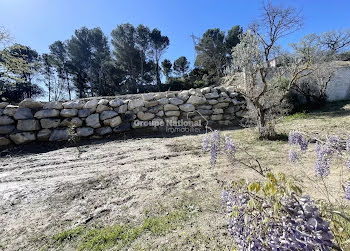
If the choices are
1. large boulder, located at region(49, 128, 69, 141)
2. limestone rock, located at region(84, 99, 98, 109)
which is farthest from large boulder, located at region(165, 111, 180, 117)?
large boulder, located at region(49, 128, 69, 141)

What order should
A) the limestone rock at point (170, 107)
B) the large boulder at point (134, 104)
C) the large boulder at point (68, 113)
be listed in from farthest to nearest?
the limestone rock at point (170, 107) → the large boulder at point (134, 104) → the large boulder at point (68, 113)

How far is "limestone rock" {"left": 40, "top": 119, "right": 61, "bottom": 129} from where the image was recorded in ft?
13.0

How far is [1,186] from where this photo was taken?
200 centimetres

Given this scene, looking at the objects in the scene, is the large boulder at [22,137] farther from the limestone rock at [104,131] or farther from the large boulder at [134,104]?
the large boulder at [134,104]

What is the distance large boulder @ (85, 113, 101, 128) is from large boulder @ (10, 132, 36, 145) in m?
1.21

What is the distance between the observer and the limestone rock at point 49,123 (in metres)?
3.98

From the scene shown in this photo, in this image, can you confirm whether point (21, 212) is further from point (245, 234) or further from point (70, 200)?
point (245, 234)

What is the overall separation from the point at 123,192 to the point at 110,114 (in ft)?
9.88

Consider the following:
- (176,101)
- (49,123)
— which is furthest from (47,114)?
(176,101)

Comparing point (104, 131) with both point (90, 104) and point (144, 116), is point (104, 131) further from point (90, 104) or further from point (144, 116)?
point (144, 116)

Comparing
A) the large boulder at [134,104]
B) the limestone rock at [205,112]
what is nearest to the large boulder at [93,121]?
the large boulder at [134,104]

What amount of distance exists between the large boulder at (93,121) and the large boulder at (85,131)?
11cm

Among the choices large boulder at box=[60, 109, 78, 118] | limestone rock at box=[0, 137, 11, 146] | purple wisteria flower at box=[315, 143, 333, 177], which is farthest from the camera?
large boulder at box=[60, 109, 78, 118]

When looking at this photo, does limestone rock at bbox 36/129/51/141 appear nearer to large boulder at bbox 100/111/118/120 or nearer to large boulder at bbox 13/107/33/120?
large boulder at bbox 13/107/33/120
